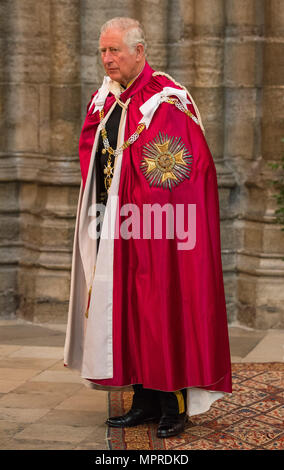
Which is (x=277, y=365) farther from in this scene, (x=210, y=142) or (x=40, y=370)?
(x=210, y=142)

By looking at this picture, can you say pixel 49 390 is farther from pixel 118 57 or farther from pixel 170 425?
pixel 118 57

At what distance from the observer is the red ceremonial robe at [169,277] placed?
4.48 m

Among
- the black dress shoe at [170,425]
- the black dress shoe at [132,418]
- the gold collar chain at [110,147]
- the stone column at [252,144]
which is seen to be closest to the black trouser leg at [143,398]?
the black dress shoe at [132,418]

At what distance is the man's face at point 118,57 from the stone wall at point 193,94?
2.74 m

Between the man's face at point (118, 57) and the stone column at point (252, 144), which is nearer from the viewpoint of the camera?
the man's face at point (118, 57)

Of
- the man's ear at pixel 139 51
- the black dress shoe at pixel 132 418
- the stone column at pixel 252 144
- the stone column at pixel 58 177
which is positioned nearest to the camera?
the man's ear at pixel 139 51

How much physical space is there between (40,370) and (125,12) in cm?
287

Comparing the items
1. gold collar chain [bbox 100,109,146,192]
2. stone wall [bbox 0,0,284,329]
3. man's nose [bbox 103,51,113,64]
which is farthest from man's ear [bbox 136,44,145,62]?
stone wall [bbox 0,0,284,329]

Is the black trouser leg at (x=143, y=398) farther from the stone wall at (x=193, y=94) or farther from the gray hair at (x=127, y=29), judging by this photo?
the stone wall at (x=193, y=94)

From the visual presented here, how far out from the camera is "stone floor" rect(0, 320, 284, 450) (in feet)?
15.0

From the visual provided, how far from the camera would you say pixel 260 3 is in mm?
7238

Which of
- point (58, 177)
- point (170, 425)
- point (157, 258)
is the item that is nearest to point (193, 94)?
point (58, 177)

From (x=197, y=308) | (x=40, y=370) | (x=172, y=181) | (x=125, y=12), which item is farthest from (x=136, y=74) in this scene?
(x=125, y=12)

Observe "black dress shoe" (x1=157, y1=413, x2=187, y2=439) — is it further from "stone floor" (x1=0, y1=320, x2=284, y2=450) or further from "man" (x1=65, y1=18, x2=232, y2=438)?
"stone floor" (x1=0, y1=320, x2=284, y2=450)
